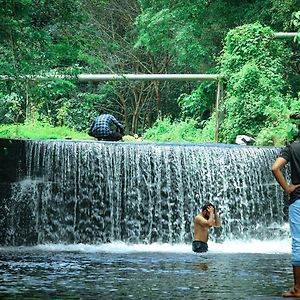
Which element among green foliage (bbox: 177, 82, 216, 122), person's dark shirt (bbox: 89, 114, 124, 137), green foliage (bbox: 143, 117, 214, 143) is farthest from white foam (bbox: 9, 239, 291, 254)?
green foliage (bbox: 177, 82, 216, 122)

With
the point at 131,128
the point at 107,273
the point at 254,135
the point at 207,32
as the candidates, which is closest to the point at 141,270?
the point at 107,273

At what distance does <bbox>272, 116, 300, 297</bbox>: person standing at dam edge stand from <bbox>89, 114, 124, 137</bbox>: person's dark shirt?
39.2 feet

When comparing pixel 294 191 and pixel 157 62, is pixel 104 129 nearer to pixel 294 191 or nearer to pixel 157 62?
pixel 294 191

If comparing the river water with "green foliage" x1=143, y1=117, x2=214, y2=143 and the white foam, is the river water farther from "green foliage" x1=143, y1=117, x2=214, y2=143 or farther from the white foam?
"green foliage" x1=143, y1=117, x2=214, y2=143

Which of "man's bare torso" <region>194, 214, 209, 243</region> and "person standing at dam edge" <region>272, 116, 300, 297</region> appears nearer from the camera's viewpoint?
"person standing at dam edge" <region>272, 116, 300, 297</region>

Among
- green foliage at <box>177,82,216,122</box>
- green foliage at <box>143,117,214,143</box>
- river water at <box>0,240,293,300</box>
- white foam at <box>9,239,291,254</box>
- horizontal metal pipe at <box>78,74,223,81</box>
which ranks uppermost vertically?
green foliage at <box>177,82,216,122</box>

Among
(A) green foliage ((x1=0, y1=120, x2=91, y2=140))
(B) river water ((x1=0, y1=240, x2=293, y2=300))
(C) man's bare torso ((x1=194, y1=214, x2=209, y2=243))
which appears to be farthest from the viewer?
(A) green foliage ((x1=0, y1=120, x2=91, y2=140))

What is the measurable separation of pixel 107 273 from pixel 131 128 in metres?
25.6

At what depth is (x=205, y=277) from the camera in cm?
1012

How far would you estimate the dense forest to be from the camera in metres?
13.3

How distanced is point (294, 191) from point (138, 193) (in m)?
9.63

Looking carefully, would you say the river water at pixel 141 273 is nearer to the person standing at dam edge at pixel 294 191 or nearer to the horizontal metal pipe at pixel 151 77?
the person standing at dam edge at pixel 294 191

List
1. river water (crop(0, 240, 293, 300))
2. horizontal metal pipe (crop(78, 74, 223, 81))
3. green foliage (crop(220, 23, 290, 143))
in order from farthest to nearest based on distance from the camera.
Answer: green foliage (crop(220, 23, 290, 143))
horizontal metal pipe (crop(78, 74, 223, 81))
river water (crop(0, 240, 293, 300))

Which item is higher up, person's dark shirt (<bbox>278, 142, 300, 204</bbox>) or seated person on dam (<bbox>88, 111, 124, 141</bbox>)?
seated person on dam (<bbox>88, 111, 124, 141</bbox>)
